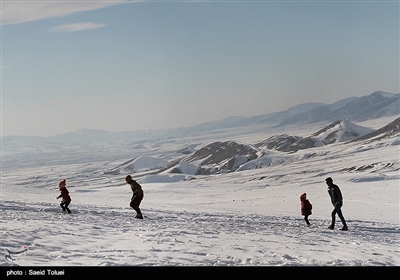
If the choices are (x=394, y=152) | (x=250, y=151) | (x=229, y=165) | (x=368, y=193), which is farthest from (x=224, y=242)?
(x=250, y=151)

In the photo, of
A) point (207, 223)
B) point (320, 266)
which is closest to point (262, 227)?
point (207, 223)

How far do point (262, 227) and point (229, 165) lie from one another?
105 m

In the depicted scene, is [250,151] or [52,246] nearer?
[52,246]

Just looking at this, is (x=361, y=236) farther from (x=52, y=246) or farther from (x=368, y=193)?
(x=368, y=193)

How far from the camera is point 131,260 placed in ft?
30.0

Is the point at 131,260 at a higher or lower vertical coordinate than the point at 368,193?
higher

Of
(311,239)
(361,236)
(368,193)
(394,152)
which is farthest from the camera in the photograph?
(394,152)

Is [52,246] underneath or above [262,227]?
above

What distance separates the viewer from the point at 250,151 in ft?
441
